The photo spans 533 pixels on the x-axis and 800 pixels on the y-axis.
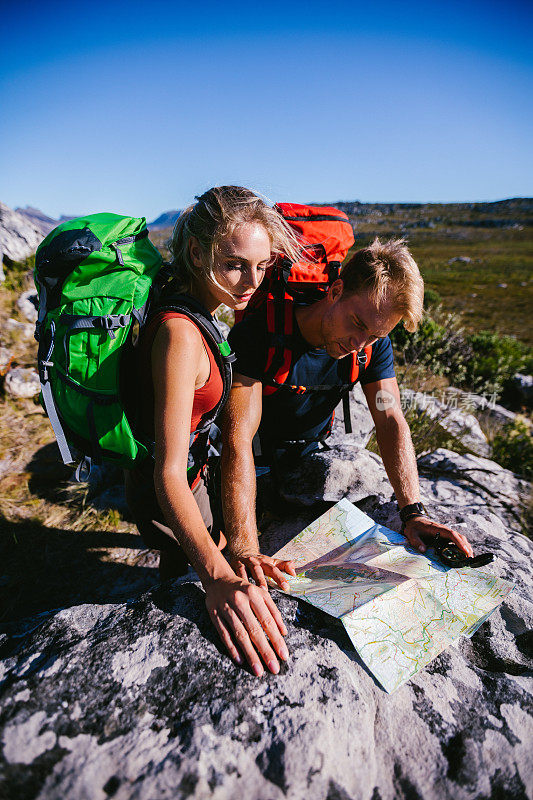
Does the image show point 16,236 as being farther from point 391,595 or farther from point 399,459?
point 391,595

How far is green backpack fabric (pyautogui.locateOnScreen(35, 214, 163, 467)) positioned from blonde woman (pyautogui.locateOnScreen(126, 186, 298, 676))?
5.8 inches

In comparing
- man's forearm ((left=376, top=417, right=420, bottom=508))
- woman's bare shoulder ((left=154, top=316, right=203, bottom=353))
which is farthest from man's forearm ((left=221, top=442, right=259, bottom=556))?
man's forearm ((left=376, top=417, right=420, bottom=508))

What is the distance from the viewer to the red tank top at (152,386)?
1.75 metres

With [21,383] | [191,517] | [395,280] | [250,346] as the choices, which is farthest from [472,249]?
[191,517]

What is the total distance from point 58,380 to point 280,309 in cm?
128

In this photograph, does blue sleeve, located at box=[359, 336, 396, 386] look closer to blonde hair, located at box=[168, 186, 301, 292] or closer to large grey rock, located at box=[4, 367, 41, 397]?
blonde hair, located at box=[168, 186, 301, 292]

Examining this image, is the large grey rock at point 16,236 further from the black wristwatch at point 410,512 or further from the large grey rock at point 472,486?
the black wristwatch at point 410,512

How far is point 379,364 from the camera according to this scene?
2674mm

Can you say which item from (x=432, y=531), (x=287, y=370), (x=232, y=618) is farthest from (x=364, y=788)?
(x=287, y=370)

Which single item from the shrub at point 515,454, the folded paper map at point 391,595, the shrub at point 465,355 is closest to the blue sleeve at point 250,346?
the folded paper map at point 391,595

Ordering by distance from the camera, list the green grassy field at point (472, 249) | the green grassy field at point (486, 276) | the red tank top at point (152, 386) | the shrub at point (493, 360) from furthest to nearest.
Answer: the green grassy field at point (472, 249) → the green grassy field at point (486, 276) → the shrub at point (493, 360) → the red tank top at point (152, 386)

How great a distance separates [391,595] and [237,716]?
687 millimetres

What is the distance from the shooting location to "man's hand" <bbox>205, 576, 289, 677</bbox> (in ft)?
4.26

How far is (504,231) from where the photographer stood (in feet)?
325
